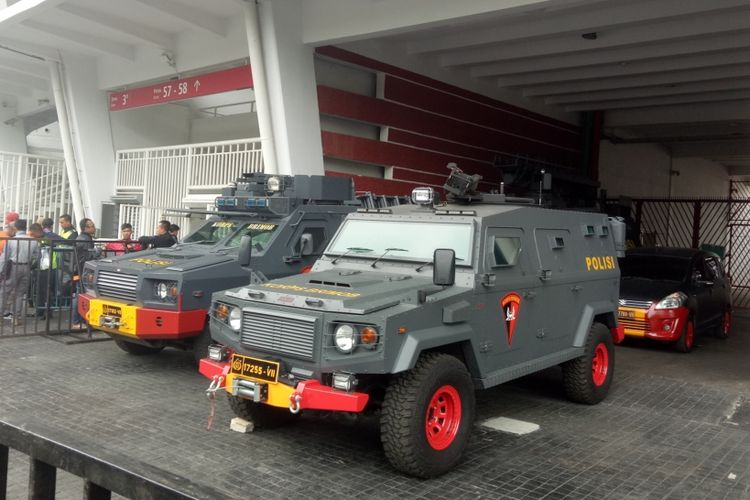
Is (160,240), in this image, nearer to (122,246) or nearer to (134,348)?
(122,246)

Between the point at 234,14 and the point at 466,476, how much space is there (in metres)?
10.7

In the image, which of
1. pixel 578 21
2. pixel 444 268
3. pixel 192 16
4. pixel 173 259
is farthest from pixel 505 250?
pixel 192 16

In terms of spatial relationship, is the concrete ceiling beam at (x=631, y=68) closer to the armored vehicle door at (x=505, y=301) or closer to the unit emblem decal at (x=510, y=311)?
the armored vehicle door at (x=505, y=301)

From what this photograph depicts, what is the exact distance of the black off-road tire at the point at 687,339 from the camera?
10352 mm

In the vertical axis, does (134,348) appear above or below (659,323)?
below

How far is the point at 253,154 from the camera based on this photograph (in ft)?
44.4

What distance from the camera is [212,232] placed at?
9.16 m

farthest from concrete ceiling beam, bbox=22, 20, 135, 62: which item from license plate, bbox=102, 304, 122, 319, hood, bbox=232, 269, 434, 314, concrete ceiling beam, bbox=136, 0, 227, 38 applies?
hood, bbox=232, 269, 434, 314

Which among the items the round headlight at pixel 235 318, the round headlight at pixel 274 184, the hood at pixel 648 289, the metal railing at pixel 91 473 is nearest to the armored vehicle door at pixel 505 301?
the round headlight at pixel 235 318

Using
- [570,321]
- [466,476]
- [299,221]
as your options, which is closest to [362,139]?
[299,221]

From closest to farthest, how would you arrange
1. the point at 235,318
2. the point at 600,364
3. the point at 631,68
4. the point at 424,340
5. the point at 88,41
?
1. the point at 424,340
2. the point at 235,318
3. the point at 600,364
4. the point at 88,41
5. the point at 631,68

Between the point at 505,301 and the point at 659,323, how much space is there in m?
5.22

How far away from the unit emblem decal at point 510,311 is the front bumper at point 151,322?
3416mm

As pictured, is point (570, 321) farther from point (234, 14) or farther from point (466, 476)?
point (234, 14)
